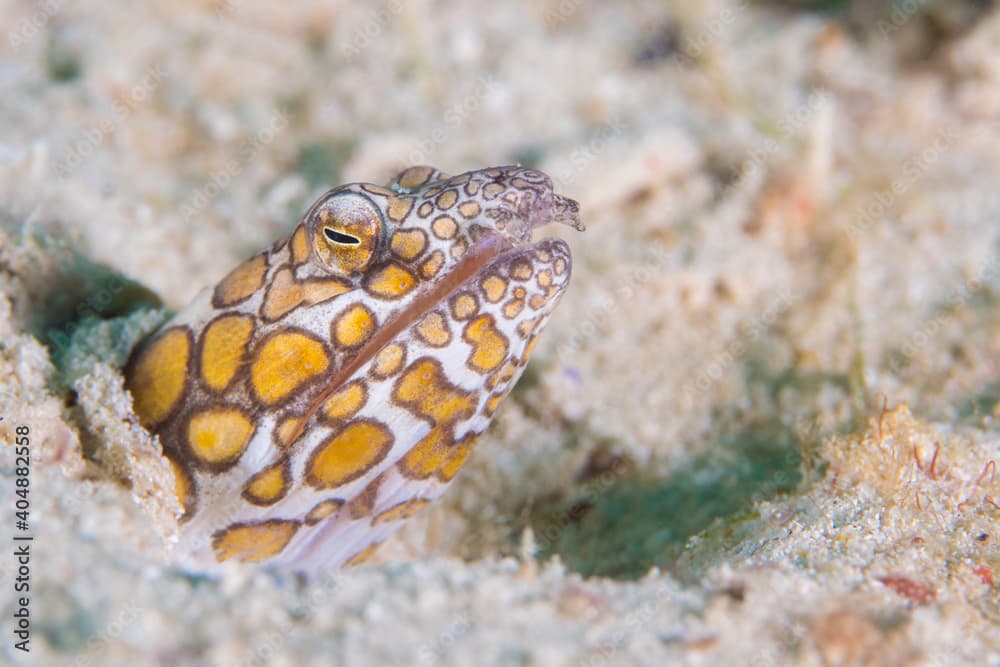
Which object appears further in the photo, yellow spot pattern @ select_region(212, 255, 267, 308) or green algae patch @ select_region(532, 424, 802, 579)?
green algae patch @ select_region(532, 424, 802, 579)

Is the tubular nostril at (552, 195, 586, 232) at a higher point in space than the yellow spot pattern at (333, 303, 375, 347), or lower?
higher

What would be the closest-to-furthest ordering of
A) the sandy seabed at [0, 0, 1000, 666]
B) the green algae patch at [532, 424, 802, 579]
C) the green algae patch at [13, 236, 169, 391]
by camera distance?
the sandy seabed at [0, 0, 1000, 666], the green algae patch at [13, 236, 169, 391], the green algae patch at [532, 424, 802, 579]

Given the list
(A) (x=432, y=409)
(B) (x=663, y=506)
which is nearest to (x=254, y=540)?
(A) (x=432, y=409)

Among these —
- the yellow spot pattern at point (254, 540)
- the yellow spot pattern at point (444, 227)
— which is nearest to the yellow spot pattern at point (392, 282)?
the yellow spot pattern at point (444, 227)

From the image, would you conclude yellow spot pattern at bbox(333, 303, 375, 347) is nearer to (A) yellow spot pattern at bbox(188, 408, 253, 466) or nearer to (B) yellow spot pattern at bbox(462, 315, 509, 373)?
(B) yellow spot pattern at bbox(462, 315, 509, 373)

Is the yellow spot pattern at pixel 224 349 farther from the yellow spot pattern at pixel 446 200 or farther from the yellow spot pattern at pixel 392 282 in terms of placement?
the yellow spot pattern at pixel 446 200

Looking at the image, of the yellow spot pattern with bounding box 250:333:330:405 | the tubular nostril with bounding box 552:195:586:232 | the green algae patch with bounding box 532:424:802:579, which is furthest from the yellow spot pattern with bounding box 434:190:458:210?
the green algae patch with bounding box 532:424:802:579

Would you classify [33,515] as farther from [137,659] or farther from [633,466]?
[633,466]
